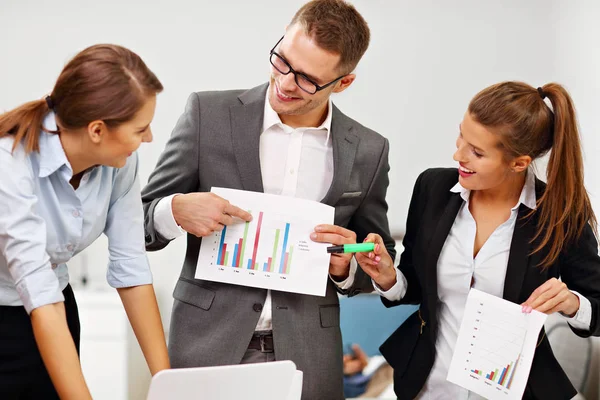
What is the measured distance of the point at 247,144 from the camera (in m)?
1.95

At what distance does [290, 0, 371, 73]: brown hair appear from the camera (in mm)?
1896

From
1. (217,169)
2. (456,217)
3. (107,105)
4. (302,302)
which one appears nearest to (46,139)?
(107,105)

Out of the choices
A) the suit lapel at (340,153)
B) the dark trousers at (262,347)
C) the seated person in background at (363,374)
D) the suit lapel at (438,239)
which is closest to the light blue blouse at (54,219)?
the dark trousers at (262,347)

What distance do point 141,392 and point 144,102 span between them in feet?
8.21

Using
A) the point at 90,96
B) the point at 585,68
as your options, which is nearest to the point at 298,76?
the point at 90,96

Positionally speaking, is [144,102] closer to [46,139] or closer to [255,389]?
[46,139]

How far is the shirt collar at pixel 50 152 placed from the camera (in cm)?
145

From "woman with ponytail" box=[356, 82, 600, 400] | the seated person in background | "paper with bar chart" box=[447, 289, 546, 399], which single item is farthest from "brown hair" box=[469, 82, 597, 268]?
the seated person in background

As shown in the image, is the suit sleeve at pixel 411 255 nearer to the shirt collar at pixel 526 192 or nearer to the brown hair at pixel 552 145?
the shirt collar at pixel 526 192

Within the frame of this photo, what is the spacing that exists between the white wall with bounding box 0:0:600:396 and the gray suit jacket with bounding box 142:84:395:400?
6.16 feet

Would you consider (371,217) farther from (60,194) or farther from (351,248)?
(60,194)

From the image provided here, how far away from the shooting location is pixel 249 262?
6.29 ft

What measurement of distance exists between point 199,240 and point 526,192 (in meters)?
→ 0.92

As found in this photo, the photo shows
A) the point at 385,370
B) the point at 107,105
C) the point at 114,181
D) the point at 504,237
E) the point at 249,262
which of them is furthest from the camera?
the point at 385,370
